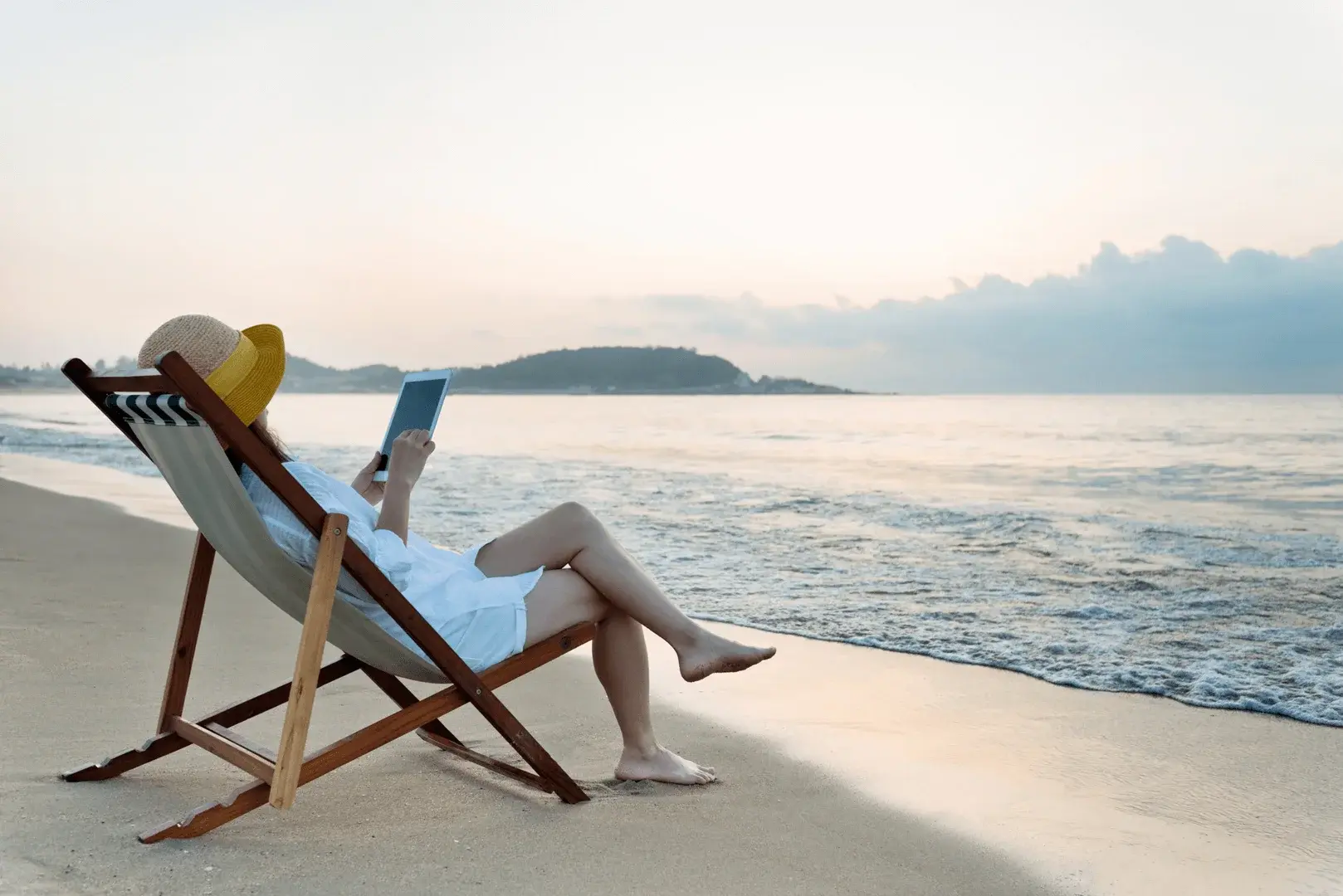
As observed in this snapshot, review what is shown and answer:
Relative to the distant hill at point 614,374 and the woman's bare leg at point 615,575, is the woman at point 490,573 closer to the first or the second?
the woman's bare leg at point 615,575

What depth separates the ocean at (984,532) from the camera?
5469mm

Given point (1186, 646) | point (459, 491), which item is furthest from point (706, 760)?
point (459, 491)

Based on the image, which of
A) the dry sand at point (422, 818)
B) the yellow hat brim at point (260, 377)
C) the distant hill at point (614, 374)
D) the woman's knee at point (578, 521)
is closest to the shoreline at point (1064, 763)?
the dry sand at point (422, 818)

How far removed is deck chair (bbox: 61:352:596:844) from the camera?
232 centimetres

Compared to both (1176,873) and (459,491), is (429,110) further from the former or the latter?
(1176,873)

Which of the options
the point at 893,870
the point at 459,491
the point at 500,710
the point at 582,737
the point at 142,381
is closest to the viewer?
the point at 142,381

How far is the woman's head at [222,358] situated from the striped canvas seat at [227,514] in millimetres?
110

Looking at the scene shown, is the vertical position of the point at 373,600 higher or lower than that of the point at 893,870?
higher

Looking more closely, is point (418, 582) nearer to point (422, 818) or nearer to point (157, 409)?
point (422, 818)

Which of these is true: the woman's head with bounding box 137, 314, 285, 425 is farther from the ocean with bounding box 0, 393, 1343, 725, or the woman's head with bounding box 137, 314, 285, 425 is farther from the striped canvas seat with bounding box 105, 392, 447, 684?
the ocean with bounding box 0, 393, 1343, 725

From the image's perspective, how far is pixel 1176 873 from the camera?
8.63ft

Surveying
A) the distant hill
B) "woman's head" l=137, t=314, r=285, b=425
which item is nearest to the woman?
"woman's head" l=137, t=314, r=285, b=425

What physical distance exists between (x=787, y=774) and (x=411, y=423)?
151cm

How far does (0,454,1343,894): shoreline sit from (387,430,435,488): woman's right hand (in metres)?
1.53
